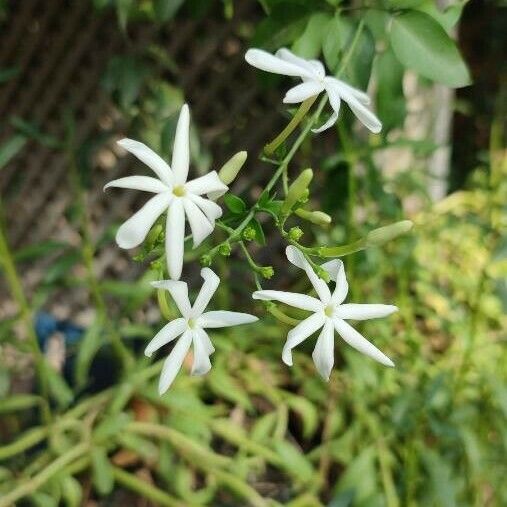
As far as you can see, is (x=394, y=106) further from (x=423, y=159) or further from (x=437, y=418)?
(x=423, y=159)

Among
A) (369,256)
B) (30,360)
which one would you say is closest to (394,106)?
(369,256)

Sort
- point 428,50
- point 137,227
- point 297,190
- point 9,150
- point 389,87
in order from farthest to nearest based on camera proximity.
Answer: point 9,150 < point 389,87 < point 428,50 < point 297,190 < point 137,227

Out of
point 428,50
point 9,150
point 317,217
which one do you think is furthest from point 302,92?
point 9,150

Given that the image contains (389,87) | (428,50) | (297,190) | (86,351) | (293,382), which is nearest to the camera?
(297,190)

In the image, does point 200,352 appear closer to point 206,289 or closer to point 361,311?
point 206,289

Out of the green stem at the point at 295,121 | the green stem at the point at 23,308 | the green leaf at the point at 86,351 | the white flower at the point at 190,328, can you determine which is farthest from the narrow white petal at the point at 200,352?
the green leaf at the point at 86,351

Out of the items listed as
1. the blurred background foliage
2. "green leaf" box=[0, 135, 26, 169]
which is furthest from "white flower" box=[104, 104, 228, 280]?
"green leaf" box=[0, 135, 26, 169]

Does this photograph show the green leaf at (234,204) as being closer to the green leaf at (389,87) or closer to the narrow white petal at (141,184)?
the narrow white petal at (141,184)
